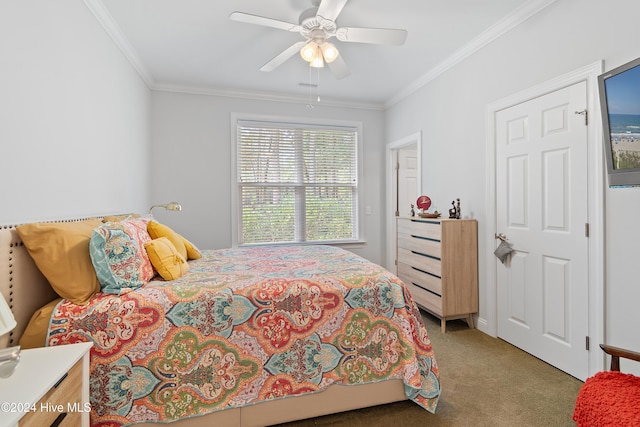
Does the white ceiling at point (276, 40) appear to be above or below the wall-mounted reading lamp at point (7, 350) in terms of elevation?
above

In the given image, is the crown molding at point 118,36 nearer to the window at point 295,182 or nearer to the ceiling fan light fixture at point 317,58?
the window at point 295,182

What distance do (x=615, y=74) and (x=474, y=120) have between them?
4.51 ft

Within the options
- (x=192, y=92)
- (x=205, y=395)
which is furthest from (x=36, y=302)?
(x=192, y=92)

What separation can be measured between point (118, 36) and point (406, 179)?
3.71 m

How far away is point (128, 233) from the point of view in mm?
1670

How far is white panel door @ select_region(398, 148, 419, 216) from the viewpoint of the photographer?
441cm

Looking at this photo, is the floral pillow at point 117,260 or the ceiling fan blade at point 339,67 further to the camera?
the ceiling fan blade at point 339,67

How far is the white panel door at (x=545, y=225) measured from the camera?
79.6 inches

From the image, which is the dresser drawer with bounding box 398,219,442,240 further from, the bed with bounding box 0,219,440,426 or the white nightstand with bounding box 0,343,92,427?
the white nightstand with bounding box 0,343,92,427

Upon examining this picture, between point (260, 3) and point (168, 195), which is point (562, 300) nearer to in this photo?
point (260, 3)

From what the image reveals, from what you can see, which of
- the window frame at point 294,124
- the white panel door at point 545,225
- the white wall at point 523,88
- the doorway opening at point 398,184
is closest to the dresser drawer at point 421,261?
the white wall at point 523,88

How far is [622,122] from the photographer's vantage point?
1.54 meters

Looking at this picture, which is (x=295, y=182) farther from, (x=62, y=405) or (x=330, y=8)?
(x=62, y=405)

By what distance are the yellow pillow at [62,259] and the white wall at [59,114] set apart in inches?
6.3
